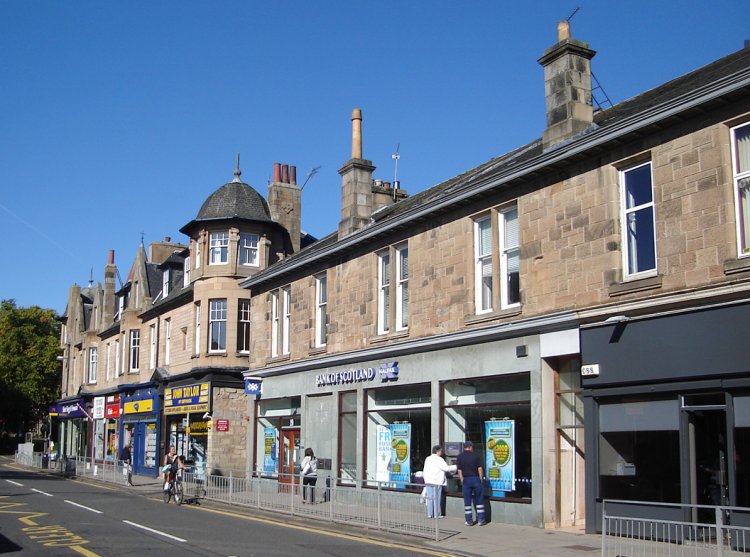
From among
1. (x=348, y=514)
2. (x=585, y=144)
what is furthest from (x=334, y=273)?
(x=585, y=144)

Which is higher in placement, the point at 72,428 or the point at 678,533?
the point at 678,533

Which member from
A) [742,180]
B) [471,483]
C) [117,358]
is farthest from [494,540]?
[117,358]

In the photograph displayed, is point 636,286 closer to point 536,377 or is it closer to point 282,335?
point 536,377

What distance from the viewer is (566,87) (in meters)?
18.5

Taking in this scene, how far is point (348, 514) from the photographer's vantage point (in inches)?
725

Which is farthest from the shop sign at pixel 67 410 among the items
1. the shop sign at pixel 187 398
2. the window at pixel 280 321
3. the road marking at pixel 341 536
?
the road marking at pixel 341 536

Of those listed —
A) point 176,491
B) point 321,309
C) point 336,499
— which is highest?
point 321,309

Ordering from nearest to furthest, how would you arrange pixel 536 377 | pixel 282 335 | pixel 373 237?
pixel 536 377 → pixel 373 237 → pixel 282 335

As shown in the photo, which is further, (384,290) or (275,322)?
(275,322)

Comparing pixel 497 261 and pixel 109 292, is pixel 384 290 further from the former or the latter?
pixel 109 292

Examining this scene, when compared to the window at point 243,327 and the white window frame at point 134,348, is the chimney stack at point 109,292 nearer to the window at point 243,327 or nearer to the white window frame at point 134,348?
the white window frame at point 134,348

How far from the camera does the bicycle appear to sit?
24672 millimetres

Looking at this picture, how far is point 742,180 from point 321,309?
1575 cm

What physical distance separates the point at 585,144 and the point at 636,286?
10.0 ft
